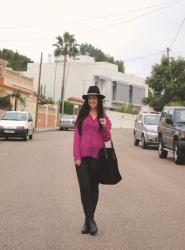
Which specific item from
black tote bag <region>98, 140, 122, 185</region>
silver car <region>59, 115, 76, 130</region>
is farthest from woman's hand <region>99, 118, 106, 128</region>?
silver car <region>59, 115, 76, 130</region>

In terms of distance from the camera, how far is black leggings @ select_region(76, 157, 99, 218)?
744 centimetres

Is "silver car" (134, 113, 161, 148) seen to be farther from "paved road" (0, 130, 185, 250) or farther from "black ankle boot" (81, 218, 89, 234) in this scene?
"black ankle boot" (81, 218, 89, 234)

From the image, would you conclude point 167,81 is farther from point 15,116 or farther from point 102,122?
point 102,122

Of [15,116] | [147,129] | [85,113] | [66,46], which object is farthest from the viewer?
[66,46]

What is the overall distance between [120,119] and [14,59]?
71.3ft

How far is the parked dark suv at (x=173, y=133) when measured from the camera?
1923cm

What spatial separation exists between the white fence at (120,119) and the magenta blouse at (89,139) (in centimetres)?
7676

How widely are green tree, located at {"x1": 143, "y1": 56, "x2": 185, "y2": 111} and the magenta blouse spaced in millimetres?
36942

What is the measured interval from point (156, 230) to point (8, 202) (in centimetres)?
308

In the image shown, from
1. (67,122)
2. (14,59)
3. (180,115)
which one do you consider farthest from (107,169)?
(14,59)

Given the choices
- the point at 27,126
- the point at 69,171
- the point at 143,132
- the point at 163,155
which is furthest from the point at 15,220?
the point at 27,126

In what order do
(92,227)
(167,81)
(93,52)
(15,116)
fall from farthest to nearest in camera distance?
(93,52)
(167,81)
(15,116)
(92,227)

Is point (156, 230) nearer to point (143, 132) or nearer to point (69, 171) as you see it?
point (69, 171)

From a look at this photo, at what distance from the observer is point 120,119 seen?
3410 inches
